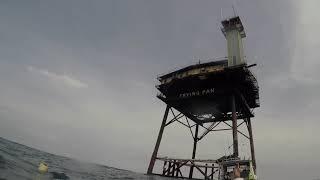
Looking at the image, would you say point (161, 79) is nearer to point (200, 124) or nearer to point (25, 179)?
point (200, 124)

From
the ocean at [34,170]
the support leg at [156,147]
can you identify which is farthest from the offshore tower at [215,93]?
the ocean at [34,170]

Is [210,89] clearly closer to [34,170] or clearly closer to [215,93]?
[215,93]

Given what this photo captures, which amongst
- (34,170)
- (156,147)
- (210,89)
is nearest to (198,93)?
(210,89)

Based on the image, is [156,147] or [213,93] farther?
[156,147]

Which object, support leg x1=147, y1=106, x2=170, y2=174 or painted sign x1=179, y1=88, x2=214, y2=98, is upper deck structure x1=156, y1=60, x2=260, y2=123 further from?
support leg x1=147, y1=106, x2=170, y2=174

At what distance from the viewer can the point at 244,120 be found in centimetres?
3481

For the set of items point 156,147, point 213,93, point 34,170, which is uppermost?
point 213,93

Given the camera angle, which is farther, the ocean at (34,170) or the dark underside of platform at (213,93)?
the dark underside of platform at (213,93)

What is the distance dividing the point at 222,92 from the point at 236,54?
4.79 meters

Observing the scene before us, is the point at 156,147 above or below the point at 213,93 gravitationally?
below

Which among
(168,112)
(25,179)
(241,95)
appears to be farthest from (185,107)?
(25,179)

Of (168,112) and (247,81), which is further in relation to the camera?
(168,112)

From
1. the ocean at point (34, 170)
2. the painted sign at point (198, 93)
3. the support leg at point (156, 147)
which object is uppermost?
the painted sign at point (198, 93)

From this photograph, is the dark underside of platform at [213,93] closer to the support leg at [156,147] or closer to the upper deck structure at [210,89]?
the upper deck structure at [210,89]
